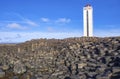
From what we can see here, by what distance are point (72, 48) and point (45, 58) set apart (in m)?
3.74

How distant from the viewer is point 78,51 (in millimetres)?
33000

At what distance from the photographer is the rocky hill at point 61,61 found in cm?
2403

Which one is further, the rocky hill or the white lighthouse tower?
the white lighthouse tower

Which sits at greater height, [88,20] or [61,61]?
[88,20]

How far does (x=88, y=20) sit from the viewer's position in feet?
190

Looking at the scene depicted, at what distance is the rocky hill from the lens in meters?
24.0

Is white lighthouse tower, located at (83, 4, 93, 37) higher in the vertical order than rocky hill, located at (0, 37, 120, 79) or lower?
higher

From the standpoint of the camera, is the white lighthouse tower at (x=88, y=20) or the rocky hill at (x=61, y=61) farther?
the white lighthouse tower at (x=88, y=20)

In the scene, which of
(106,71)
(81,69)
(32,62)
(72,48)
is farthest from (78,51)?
(106,71)

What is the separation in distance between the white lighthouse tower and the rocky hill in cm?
1752

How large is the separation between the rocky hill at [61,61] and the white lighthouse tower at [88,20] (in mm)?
17520

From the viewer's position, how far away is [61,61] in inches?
1212

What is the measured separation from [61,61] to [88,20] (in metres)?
28.3

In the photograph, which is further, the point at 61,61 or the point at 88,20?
the point at 88,20
